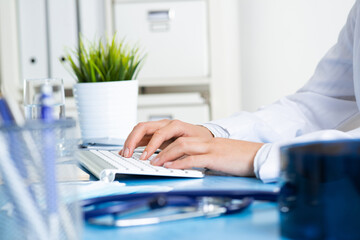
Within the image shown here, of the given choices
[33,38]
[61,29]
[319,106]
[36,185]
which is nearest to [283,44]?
[61,29]

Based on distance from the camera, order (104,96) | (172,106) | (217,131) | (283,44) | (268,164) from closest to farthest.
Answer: (268,164) < (217,131) < (104,96) < (172,106) < (283,44)

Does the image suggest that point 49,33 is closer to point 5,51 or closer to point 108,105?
point 5,51

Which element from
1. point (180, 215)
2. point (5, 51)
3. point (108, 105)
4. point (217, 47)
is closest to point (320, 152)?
point (180, 215)

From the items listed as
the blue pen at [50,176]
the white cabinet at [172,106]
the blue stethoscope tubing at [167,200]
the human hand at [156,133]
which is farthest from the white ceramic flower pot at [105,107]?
the white cabinet at [172,106]

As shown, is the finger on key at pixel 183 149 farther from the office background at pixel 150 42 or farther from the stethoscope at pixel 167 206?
the office background at pixel 150 42

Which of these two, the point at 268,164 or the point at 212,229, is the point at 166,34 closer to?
the point at 268,164

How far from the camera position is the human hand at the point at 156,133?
856 mm

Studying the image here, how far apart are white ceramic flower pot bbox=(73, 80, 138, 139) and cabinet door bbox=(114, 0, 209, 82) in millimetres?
1293

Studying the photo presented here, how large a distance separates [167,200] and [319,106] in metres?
0.84

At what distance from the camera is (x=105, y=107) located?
1.16 meters

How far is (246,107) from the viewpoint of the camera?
2.72 m

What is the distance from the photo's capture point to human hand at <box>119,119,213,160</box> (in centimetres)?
86

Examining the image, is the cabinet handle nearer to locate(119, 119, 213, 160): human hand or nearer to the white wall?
the white wall

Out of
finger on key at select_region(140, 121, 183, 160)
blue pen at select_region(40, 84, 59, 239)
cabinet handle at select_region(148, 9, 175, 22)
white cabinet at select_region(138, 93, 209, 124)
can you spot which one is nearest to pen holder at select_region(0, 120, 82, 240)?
blue pen at select_region(40, 84, 59, 239)
